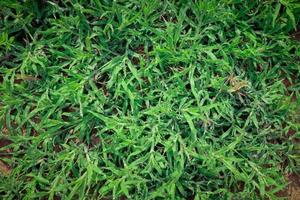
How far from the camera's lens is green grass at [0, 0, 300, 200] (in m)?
Result: 2.33

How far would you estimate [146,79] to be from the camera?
2.50 m

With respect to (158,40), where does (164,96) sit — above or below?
below

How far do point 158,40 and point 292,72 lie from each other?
0.96 meters

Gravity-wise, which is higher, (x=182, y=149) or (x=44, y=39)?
(x=44, y=39)

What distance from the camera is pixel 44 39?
2506 mm

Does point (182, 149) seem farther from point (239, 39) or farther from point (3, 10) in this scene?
point (3, 10)

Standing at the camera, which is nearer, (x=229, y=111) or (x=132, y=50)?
(x=229, y=111)

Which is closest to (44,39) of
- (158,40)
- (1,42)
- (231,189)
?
(1,42)

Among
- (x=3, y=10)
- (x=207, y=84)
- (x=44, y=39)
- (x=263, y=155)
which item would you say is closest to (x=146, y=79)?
(x=207, y=84)

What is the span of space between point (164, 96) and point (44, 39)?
0.92 m

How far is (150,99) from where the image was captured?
2.40m

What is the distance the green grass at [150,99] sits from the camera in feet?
7.63

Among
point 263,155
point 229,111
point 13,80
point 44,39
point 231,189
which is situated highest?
point 44,39

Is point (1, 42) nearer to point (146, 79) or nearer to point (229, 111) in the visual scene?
point (146, 79)
